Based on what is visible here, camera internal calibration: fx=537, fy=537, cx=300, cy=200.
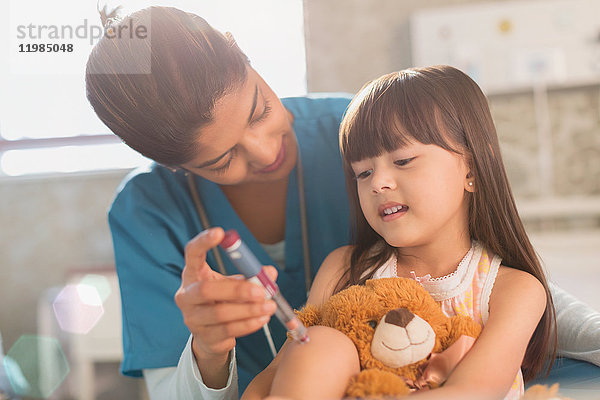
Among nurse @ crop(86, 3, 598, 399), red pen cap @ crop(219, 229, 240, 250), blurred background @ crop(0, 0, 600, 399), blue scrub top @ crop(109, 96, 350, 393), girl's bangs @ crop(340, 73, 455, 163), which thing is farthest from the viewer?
blurred background @ crop(0, 0, 600, 399)

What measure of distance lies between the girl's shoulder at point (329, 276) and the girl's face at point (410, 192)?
10 centimetres

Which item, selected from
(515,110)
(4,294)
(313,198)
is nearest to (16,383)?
(4,294)

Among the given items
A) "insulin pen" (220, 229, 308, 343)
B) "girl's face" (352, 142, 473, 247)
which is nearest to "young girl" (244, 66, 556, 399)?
"girl's face" (352, 142, 473, 247)

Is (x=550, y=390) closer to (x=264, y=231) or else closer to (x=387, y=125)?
(x=387, y=125)

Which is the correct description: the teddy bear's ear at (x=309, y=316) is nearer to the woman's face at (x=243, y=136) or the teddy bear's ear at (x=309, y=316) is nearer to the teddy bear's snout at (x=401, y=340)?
the teddy bear's snout at (x=401, y=340)

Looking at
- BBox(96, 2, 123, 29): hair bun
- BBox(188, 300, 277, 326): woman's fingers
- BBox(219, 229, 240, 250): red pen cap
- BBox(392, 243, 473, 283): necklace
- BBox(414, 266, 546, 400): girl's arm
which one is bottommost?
BBox(414, 266, 546, 400): girl's arm

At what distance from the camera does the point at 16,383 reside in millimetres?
2225

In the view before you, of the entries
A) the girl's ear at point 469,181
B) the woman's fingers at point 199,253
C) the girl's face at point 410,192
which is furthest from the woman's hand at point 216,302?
the girl's ear at point 469,181

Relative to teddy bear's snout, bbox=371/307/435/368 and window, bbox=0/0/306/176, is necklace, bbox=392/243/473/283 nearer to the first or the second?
teddy bear's snout, bbox=371/307/435/368

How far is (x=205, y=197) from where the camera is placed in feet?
3.51

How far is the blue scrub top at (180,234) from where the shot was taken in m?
0.90

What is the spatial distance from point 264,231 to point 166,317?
0.92 feet

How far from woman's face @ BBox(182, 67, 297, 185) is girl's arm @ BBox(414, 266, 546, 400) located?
0.42m

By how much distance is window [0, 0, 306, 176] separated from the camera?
3.29ft
